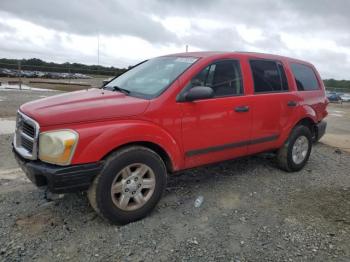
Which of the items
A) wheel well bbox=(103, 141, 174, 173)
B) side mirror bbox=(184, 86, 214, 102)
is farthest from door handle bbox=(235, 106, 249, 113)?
wheel well bbox=(103, 141, 174, 173)

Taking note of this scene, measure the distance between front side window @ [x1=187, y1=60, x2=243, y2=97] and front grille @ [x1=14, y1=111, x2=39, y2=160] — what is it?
5.75ft

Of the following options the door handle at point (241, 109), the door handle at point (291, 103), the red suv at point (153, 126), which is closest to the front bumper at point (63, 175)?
the red suv at point (153, 126)

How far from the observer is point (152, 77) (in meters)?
4.18

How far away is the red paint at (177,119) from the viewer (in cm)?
318

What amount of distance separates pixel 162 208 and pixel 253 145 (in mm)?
1624

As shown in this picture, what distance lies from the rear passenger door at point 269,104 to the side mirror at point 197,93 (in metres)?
1.00

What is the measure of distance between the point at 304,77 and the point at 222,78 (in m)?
2.12

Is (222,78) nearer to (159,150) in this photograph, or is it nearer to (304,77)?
(159,150)

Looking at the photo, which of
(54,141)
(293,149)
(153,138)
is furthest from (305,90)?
(54,141)

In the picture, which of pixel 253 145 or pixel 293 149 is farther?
pixel 293 149

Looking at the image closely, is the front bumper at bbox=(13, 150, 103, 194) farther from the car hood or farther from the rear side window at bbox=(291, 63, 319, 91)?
the rear side window at bbox=(291, 63, 319, 91)

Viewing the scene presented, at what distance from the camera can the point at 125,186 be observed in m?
3.44

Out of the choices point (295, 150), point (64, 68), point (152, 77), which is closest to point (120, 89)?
point (152, 77)

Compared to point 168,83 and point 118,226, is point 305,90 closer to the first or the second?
point 168,83
